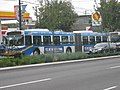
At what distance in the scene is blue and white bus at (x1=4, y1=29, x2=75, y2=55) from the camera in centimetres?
3806

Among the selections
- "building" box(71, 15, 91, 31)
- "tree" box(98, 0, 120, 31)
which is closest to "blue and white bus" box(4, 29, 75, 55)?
"tree" box(98, 0, 120, 31)

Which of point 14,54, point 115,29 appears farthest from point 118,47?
point 14,54

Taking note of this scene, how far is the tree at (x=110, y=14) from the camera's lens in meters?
57.3

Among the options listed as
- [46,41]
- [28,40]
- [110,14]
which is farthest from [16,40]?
[110,14]

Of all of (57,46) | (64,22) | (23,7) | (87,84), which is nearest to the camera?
(87,84)

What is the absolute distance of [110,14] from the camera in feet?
191

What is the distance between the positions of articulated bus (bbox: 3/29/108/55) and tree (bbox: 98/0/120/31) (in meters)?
7.28

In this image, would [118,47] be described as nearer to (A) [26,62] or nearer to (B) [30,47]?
(B) [30,47]

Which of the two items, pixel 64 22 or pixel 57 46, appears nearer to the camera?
pixel 57 46

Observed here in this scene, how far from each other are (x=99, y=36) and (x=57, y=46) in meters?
9.94

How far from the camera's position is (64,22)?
227 ft

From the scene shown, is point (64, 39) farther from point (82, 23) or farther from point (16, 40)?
point (82, 23)

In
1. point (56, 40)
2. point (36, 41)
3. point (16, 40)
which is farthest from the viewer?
point (56, 40)

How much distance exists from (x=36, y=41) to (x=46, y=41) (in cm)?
167
